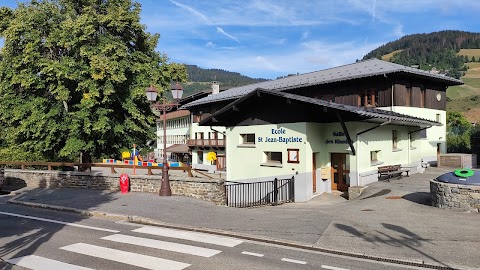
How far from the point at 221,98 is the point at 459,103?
77.6 meters

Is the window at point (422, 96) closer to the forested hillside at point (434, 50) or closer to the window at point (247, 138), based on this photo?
the window at point (247, 138)

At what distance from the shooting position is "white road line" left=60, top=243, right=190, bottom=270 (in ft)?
23.9

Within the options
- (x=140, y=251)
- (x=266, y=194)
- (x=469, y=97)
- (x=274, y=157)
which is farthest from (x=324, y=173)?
(x=469, y=97)

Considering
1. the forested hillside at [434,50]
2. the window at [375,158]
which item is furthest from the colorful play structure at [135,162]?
the forested hillside at [434,50]

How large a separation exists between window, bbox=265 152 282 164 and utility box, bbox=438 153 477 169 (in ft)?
50.2

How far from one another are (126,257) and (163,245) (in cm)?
112

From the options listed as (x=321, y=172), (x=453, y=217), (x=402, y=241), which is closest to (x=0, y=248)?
(x=402, y=241)

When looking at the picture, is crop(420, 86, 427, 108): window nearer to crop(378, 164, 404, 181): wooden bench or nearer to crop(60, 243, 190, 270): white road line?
crop(378, 164, 404, 181): wooden bench

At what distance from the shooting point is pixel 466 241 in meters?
8.49

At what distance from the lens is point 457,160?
26703 mm

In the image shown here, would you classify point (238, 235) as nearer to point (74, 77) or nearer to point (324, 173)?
point (324, 173)

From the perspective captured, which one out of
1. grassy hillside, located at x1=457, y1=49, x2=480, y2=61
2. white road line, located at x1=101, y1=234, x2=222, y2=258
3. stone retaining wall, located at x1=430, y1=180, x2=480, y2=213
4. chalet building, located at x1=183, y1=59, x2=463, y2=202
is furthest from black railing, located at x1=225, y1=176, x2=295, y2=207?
grassy hillside, located at x1=457, y1=49, x2=480, y2=61

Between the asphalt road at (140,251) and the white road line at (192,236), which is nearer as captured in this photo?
the asphalt road at (140,251)

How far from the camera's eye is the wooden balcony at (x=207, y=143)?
46.8 metres
